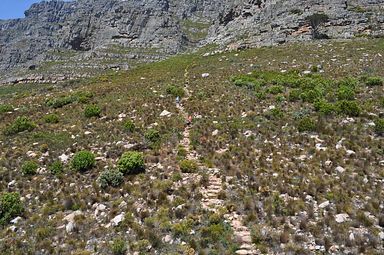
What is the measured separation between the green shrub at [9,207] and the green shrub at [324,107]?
18.6 m

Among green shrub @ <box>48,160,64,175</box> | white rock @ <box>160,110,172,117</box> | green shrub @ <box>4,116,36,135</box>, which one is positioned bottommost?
white rock @ <box>160,110,172,117</box>

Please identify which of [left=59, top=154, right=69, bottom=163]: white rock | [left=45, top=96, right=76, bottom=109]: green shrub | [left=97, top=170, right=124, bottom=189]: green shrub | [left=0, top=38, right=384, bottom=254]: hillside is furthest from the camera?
[left=45, top=96, right=76, bottom=109]: green shrub

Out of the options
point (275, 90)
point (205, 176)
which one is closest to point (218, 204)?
point (205, 176)

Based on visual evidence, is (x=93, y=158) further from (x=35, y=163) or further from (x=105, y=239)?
(x=105, y=239)

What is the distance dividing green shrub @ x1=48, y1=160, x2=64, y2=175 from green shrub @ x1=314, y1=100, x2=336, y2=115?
54.2ft

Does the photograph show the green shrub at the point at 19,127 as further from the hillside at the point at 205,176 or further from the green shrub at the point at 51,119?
the green shrub at the point at 51,119

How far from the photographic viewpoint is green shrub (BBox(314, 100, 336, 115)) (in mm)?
24186

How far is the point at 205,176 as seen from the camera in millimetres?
17047

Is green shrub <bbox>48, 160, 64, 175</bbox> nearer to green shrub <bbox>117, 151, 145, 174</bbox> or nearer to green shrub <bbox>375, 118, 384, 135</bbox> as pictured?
green shrub <bbox>117, 151, 145, 174</bbox>

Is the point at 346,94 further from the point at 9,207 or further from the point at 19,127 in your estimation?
the point at 19,127

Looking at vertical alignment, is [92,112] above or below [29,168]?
below

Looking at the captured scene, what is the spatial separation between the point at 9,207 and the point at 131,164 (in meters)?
5.56

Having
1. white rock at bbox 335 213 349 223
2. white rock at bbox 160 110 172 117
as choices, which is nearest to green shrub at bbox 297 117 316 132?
white rock at bbox 335 213 349 223

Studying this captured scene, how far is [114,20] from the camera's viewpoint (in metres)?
174
